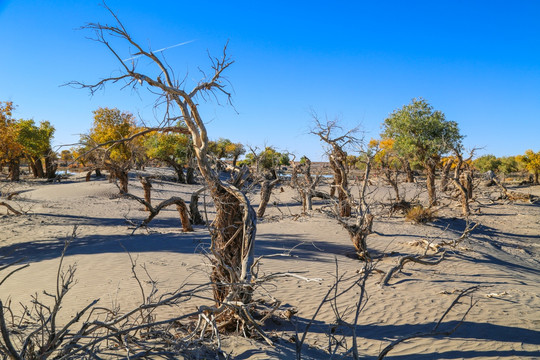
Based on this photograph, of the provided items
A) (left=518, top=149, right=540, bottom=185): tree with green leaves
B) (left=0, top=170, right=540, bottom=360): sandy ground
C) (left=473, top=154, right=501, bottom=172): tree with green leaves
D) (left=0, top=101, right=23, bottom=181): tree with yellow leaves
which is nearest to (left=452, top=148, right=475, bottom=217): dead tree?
(left=0, top=170, right=540, bottom=360): sandy ground

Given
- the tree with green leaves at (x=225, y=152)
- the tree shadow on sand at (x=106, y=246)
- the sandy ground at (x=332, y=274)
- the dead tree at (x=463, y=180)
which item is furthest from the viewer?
the dead tree at (x=463, y=180)

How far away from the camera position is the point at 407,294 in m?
6.93

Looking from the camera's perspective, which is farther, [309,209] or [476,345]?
[309,209]

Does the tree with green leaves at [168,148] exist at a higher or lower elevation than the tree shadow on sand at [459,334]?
higher

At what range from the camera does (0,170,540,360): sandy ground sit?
16.4 feet

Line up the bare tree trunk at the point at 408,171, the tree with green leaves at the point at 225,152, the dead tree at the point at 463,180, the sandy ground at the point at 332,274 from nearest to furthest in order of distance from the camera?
the sandy ground at the point at 332,274, the tree with green leaves at the point at 225,152, the dead tree at the point at 463,180, the bare tree trunk at the point at 408,171

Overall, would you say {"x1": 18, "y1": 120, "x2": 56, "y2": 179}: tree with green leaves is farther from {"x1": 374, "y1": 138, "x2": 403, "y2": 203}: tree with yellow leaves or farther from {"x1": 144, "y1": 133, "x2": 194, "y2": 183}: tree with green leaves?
{"x1": 374, "y1": 138, "x2": 403, "y2": 203}: tree with yellow leaves

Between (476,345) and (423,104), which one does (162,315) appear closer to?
(476,345)

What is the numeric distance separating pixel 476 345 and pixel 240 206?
12.6 feet

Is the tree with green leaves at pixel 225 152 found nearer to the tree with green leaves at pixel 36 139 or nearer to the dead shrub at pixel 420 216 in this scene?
the dead shrub at pixel 420 216

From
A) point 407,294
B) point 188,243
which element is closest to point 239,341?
point 407,294

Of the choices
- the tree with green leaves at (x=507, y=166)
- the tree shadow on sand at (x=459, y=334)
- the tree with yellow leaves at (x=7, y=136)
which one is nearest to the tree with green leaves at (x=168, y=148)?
the tree with yellow leaves at (x=7, y=136)

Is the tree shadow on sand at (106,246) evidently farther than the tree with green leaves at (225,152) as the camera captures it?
No

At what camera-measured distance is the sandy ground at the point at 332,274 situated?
16.4 feet
